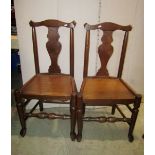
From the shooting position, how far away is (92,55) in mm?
1961

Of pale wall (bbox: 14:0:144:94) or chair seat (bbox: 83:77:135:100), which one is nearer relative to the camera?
chair seat (bbox: 83:77:135:100)

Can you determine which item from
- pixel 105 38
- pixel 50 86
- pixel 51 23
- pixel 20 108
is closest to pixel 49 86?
pixel 50 86

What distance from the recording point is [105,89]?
161 cm

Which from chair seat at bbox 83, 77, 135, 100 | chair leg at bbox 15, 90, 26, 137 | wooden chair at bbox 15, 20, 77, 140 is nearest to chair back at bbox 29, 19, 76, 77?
wooden chair at bbox 15, 20, 77, 140

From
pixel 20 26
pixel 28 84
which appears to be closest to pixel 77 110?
pixel 28 84

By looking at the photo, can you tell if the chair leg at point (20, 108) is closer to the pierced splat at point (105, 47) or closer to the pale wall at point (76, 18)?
the pale wall at point (76, 18)

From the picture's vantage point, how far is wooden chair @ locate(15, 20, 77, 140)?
4.89ft

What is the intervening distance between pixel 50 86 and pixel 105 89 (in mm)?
479

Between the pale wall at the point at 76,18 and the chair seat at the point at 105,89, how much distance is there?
1.00ft

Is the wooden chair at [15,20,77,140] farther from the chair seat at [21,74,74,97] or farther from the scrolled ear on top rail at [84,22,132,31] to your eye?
the scrolled ear on top rail at [84,22,132,31]

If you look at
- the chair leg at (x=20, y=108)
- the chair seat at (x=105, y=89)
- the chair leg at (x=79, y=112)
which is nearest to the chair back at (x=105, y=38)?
the chair seat at (x=105, y=89)
